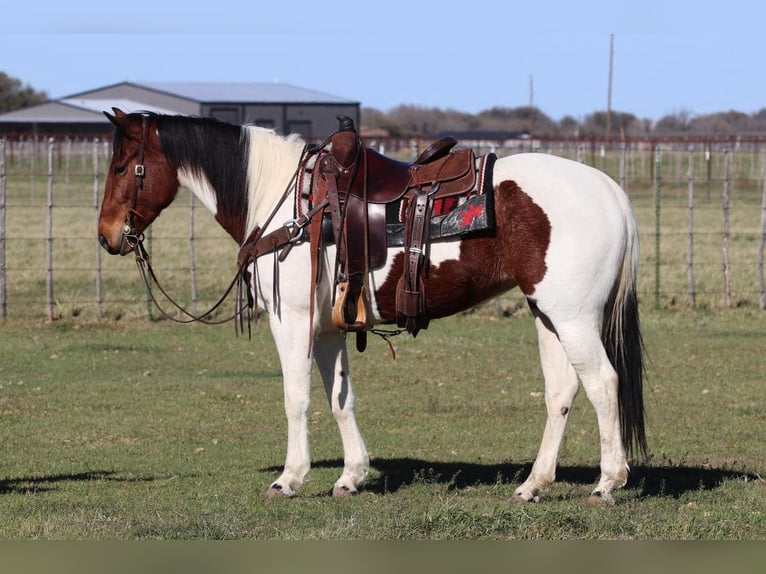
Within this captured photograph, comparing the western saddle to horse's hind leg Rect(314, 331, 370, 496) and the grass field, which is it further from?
the grass field

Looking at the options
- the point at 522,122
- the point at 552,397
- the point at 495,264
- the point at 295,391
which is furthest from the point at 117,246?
the point at 522,122

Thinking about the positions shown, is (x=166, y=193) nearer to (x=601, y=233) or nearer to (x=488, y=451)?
(x=601, y=233)

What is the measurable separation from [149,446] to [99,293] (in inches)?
258

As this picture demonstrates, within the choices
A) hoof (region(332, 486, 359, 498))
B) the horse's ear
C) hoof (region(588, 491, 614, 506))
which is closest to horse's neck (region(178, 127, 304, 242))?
the horse's ear

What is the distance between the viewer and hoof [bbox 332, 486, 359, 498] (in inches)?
265

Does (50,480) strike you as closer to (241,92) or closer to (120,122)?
(120,122)

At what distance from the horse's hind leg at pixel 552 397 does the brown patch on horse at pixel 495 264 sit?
0.36m

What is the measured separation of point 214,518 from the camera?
5863 millimetres

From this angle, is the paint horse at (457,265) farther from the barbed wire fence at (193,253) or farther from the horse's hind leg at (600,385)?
the barbed wire fence at (193,253)

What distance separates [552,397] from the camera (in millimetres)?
6695

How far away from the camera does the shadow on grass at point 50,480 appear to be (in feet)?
23.1

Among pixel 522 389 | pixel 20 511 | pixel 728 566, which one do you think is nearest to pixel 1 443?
pixel 20 511

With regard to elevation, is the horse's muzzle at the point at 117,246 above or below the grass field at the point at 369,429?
above

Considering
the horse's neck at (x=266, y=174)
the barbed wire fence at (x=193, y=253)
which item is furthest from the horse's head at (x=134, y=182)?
the barbed wire fence at (x=193, y=253)
